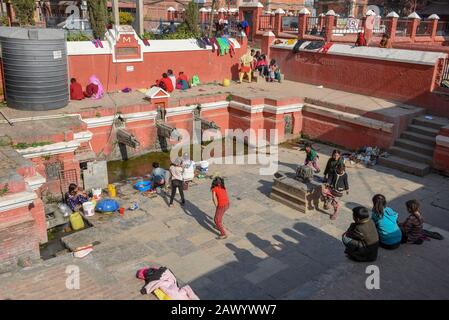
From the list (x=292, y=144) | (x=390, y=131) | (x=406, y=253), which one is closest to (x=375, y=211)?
(x=406, y=253)

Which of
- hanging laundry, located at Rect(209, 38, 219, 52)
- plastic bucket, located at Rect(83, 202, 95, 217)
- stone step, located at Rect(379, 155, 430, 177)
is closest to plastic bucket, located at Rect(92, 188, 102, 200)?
plastic bucket, located at Rect(83, 202, 95, 217)

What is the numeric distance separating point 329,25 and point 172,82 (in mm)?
8881

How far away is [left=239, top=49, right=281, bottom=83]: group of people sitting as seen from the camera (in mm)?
18797

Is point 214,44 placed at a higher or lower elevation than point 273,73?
higher

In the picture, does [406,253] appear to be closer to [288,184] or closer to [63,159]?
[288,184]

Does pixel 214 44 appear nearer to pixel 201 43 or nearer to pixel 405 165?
pixel 201 43

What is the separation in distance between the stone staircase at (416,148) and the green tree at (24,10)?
18.4 m

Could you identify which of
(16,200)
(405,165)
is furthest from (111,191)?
(405,165)

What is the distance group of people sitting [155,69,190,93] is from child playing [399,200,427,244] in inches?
Result: 427

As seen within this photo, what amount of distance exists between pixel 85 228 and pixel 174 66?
957 centimetres

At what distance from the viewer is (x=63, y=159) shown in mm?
10938

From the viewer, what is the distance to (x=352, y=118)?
1473cm

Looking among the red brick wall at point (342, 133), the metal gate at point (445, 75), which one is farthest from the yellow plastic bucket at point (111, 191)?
the metal gate at point (445, 75)

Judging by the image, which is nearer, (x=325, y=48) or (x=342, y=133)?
(x=342, y=133)
